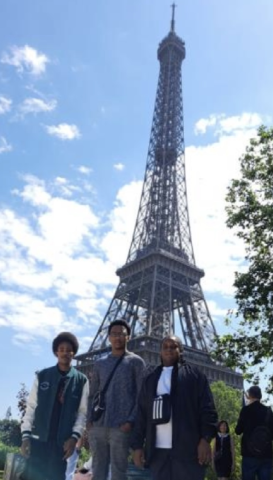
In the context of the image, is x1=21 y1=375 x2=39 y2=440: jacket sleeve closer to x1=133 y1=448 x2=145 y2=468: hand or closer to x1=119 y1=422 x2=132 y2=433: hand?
x1=119 y1=422 x2=132 y2=433: hand

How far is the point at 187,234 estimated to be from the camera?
61031 millimetres

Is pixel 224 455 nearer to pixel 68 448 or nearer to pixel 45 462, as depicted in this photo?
pixel 68 448

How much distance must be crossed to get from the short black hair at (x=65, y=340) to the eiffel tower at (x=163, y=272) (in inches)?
1561

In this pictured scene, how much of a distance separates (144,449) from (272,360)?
10147 mm

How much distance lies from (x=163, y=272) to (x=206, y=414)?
49538 millimetres

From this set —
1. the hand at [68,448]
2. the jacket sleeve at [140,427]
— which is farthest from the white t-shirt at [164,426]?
the hand at [68,448]

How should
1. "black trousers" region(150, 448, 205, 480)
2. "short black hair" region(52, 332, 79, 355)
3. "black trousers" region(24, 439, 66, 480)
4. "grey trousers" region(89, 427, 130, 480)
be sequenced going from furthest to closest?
"short black hair" region(52, 332, 79, 355) → "grey trousers" region(89, 427, 130, 480) → "black trousers" region(24, 439, 66, 480) → "black trousers" region(150, 448, 205, 480)

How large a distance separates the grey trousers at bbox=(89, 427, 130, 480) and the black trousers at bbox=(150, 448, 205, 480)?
76 centimetres

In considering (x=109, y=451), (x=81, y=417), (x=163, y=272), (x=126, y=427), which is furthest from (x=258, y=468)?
(x=163, y=272)

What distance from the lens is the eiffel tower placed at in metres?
49.2

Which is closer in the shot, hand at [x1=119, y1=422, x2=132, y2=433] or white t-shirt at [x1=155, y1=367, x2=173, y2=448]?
white t-shirt at [x1=155, y1=367, x2=173, y2=448]

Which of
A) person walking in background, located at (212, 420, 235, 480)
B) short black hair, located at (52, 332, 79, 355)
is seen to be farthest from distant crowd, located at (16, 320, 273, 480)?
person walking in background, located at (212, 420, 235, 480)

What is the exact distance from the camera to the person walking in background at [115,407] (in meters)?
5.22

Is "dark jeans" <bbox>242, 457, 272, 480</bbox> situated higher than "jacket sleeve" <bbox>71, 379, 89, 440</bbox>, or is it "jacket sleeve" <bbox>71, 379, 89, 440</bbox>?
"jacket sleeve" <bbox>71, 379, 89, 440</bbox>
